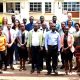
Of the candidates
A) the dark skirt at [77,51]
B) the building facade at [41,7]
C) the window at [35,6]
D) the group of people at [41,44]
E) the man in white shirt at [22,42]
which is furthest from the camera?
the window at [35,6]

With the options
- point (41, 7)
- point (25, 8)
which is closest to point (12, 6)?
point (25, 8)

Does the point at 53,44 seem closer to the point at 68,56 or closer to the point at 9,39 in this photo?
the point at 68,56

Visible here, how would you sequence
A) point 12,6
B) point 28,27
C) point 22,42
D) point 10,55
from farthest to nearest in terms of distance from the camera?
point 12,6
point 28,27
point 10,55
point 22,42

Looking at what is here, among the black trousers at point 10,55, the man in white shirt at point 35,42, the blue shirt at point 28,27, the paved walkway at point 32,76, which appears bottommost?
the paved walkway at point 32,76

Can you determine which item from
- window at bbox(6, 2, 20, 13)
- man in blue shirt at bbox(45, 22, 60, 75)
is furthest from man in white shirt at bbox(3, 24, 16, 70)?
window at bbox(6, 2, 20, 13)

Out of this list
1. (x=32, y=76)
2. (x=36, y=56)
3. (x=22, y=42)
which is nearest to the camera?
(x=32, y=76)

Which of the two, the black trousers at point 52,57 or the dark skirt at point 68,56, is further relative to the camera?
the dark skirt at point 68,56

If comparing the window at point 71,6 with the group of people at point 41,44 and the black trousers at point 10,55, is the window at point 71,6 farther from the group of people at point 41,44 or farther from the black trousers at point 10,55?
the black trousers at point 10,55

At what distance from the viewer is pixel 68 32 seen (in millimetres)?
21219

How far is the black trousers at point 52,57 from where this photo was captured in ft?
69.2

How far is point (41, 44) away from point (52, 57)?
27.3 inches

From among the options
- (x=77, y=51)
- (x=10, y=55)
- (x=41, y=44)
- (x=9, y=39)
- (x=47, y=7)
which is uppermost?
(x=47, y=7)

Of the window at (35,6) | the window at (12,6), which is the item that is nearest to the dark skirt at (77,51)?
the window at (35,6)

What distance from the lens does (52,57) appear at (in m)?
21.2
